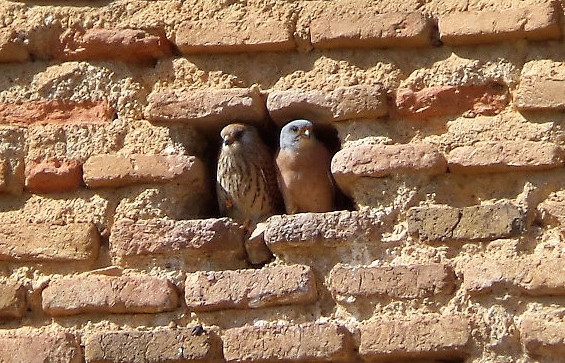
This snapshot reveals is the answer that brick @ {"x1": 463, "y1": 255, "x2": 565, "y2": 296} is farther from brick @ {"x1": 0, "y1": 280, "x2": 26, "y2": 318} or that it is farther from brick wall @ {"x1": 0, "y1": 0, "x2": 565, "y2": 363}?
brick @ {"x1": 0, "y1": 280, "x2": 26, "y2": 318}

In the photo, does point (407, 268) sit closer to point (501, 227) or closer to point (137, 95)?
point (501, 227)

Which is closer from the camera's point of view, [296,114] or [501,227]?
[501,227]

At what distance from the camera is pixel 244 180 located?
9.27 ft

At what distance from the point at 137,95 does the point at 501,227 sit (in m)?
0.79

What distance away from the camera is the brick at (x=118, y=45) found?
9.37ft

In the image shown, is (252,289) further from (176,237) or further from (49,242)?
(49,242)

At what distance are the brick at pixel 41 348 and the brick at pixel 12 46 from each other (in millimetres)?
609

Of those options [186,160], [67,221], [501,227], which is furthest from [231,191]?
[501,227]

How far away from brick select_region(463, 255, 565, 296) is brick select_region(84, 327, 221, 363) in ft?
1.63

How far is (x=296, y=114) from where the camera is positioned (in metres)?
2.80

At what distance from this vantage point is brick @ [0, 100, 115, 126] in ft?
9.36

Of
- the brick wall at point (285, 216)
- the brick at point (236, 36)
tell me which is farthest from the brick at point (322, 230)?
the brick at point (236, 36)

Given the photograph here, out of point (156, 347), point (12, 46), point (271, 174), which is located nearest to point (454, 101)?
point (271, 174)

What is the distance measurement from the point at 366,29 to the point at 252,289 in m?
0.56
